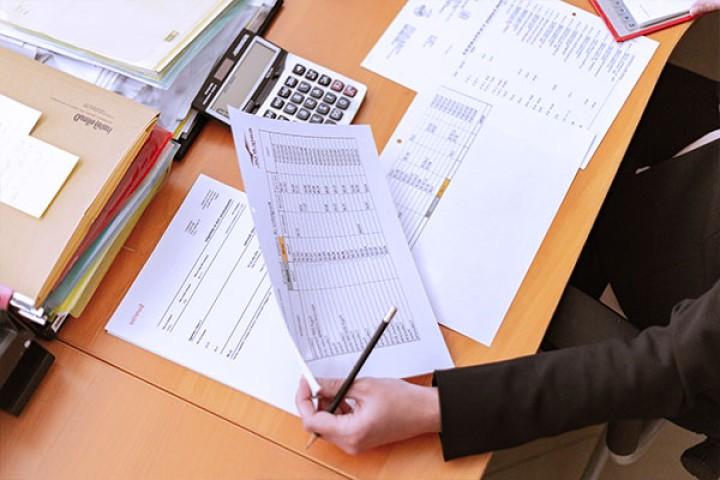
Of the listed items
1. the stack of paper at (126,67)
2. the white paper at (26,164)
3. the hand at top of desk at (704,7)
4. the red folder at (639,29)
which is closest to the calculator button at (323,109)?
the stack of paper at (126,67)

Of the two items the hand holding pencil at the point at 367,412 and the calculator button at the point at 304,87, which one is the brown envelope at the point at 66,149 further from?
the hand holding pencil at the point at 367,412

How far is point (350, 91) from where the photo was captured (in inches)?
39.0

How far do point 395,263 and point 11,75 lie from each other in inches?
20.0

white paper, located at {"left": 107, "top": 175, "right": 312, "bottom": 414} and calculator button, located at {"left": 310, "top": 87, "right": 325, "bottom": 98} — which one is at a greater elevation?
calculator button, located at {"left": 310, "top": 87, "right": 325, "bottom": 98}

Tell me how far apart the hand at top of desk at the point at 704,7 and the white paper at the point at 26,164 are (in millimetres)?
844

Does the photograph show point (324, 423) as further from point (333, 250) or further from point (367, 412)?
point (333, 250)

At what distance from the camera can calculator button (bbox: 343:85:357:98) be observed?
39.0 inches

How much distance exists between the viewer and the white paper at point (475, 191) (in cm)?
89

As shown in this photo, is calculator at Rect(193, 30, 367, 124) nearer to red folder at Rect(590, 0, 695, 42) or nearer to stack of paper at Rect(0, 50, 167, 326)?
stack of paper at Rect(0, 50, 167, 326)

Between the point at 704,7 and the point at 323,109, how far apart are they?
21.6 inches

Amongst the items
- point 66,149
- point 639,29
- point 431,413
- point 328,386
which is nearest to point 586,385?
point 431,413

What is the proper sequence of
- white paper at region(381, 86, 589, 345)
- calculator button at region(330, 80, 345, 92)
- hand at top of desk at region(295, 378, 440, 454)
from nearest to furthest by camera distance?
hand at top of desk at region(295, 378, 440, 454)
white paper at region(381, 86, 589, 345)
calculator button at region(330, 80, 345, 92)

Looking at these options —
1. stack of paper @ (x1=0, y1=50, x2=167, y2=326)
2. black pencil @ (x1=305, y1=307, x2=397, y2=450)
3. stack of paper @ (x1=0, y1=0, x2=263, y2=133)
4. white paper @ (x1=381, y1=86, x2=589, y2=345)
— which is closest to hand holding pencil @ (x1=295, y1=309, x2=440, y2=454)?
black pencil @ (x1=305, y1=307, x2=397, y2=450)

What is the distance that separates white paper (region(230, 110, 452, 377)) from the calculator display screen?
0.24 ft
